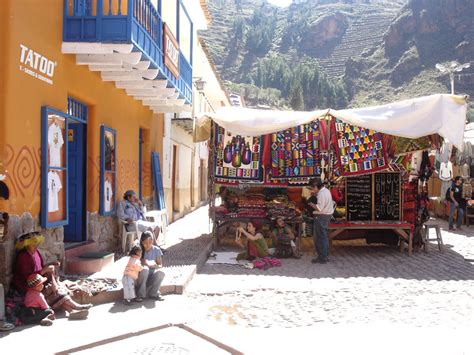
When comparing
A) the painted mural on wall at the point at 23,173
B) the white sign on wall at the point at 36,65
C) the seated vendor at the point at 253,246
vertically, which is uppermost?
the white sign on wall at the point at 36,65

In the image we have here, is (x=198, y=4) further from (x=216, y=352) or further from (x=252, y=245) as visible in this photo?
(x=216, y=352)

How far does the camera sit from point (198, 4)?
14.6 m

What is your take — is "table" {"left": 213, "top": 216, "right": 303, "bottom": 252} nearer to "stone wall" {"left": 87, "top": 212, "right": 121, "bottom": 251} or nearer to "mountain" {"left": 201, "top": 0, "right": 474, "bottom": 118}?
"stone wall" {"left": 87, "top": 212, "right": 121, "bottom": 251}

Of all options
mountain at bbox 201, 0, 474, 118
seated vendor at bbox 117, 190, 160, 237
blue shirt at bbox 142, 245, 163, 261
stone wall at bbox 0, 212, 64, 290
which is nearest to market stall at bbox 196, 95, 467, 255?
seated vendor at bbox 117, 190, 160, 237

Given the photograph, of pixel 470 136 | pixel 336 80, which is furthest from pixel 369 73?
pixel 470 136

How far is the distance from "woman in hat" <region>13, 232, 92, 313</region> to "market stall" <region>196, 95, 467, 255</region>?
5.05 metres

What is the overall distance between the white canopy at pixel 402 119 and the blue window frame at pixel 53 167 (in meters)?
3.62

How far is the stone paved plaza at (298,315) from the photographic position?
4.75m

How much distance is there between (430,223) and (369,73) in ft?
321

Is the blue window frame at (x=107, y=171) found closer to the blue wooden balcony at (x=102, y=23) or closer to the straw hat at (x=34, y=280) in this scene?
the blue wooden balcony at (x=102, y=23)

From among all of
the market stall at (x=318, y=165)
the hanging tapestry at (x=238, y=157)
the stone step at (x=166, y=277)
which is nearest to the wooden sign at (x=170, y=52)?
the market stall at (x=318, y=165)

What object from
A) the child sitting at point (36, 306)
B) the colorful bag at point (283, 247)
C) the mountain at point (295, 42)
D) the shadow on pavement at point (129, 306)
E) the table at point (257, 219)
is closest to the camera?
the child sitting at point (36, 306)

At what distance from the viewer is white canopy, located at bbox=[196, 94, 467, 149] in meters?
9.42

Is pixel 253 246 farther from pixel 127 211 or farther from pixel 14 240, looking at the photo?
pixel 14 240
